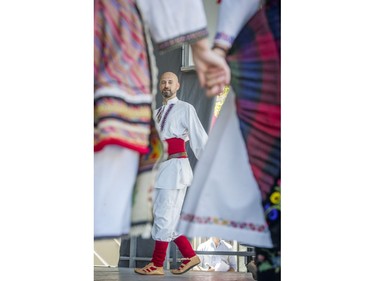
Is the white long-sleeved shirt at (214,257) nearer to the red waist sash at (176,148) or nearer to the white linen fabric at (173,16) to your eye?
the red waist sash at (176,148)

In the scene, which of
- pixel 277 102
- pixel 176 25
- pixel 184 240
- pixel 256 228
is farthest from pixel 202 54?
pixel 184 240

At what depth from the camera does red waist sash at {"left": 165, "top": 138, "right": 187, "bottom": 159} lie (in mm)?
3121

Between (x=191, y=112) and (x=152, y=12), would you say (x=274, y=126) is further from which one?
(x=191, y=112)

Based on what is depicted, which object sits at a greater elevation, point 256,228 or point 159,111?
point 159,111

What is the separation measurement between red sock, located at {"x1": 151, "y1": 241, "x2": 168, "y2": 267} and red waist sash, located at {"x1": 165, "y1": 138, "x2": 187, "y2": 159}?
0.36 meters

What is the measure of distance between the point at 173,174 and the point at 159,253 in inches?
12.8

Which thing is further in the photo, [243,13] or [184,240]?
[184,240]

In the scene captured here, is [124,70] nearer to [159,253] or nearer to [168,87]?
[168,87]

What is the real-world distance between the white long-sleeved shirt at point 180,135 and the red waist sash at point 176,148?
0.01m

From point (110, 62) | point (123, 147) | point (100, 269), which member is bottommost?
point (100, 269)

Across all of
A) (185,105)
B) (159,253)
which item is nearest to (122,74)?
(185,105)

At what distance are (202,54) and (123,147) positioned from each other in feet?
1.21

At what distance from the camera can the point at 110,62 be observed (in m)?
2.26
